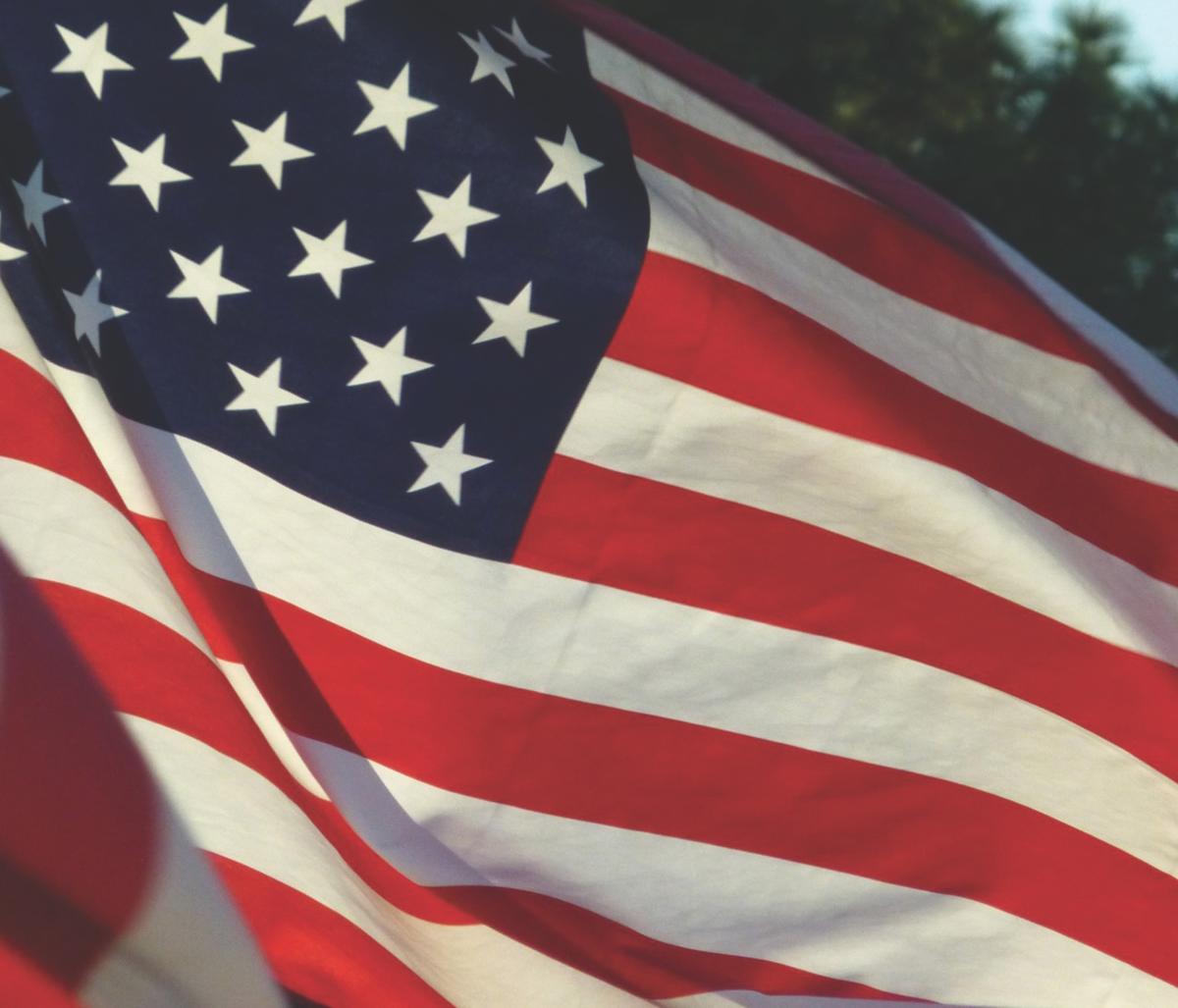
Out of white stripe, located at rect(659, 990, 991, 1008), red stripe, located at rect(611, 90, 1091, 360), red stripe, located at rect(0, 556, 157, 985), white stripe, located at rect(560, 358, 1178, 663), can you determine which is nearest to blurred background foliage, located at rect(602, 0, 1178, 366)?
red stripe, located at rect(611, 90, 1091, 360)

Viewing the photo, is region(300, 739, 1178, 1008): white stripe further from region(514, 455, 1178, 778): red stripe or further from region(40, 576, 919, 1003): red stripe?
region(514, 455, 1178, 778): red stripe

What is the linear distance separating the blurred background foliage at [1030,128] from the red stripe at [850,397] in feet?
7.26

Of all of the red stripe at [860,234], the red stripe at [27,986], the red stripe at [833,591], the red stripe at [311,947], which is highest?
the red stripe at [860,234]

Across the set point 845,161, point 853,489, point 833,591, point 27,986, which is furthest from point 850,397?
point 27,986

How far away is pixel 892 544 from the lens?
2863 millimetres

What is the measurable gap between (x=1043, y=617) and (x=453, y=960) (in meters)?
1.02

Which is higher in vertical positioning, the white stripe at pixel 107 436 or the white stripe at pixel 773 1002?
the white stripe at pixel 107 436

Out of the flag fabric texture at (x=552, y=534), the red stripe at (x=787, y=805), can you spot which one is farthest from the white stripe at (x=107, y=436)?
the red stripe at (x=787, y=805)

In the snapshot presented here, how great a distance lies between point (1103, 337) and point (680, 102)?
0.80 meters

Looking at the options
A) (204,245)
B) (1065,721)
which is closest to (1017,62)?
(1065,721)

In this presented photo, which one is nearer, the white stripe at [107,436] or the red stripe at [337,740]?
the red stripe at [337,740]

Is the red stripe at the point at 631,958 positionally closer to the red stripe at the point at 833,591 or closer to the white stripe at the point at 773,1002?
the white stripe at the point at 773,1002

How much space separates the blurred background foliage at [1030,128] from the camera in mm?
5090

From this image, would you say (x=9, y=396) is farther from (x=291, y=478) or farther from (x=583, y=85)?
(x=583, y=85)
